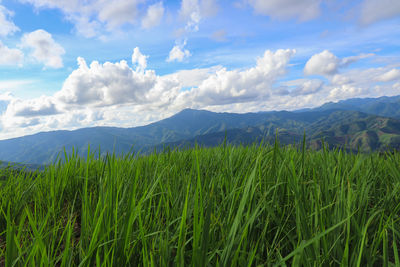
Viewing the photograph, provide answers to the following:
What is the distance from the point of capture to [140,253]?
1.09m

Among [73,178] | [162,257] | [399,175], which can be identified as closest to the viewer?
[162,257]

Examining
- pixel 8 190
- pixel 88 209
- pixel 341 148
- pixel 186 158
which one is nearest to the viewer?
pixel 88 209

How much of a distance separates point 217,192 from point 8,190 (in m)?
2.24

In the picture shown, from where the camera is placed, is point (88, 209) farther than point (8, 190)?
No

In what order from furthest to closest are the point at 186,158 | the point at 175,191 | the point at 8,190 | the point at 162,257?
the point at 186,158 < the point at 8,190 < the point at 175,191 < the point at 162,257

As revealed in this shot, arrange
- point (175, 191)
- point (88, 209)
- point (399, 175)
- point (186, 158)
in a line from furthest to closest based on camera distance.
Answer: point (186, 158)
point (399, 175)
point (175, 191)
point (88, 209)

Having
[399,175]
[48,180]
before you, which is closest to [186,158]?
[48,180]

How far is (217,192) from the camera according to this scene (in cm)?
174

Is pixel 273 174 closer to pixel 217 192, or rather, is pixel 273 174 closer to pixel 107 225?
pixel 217 192

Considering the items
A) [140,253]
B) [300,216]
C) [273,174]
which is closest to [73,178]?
[140,253]

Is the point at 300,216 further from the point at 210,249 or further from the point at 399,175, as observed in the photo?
the point at 399,175

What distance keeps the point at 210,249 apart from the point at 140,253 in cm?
36

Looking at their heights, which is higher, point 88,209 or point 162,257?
point 88,209

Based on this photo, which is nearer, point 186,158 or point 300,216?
point 300,216
